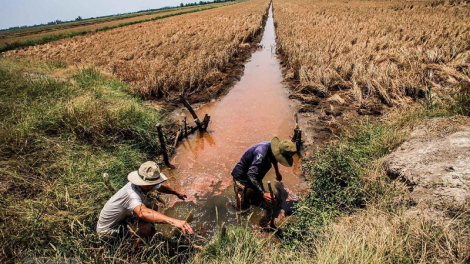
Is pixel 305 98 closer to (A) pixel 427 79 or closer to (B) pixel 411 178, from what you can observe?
(A) pixel 427 79

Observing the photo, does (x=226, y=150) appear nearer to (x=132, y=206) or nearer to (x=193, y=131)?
(x=193, y=131)

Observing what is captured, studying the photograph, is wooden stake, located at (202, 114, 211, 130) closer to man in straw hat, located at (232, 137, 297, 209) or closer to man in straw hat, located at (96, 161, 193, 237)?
man in straw hat, located at (232, 137, 297, 209)

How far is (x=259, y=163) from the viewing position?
3.71 metres

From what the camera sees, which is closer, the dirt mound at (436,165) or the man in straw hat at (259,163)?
the dirt mound at (436,165)

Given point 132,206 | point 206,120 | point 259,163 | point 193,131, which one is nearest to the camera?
point 132,206

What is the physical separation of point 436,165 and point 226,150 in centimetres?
421

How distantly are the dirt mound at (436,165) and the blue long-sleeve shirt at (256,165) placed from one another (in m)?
1.91

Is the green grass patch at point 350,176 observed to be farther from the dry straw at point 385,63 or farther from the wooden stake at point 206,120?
the wooden stake at point 206,120

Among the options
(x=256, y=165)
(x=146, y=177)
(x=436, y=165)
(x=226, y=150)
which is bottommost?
(x=226, y=150)

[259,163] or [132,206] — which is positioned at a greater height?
[132,206]

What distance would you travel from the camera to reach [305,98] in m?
8.34

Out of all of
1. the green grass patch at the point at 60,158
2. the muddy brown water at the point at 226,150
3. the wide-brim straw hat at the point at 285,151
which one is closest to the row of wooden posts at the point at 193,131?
the muddy brown water at the point at 226,150

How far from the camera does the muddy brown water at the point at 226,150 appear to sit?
4430 mm

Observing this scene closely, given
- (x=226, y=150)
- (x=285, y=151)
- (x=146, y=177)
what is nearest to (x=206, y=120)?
(x=226, y=150)
